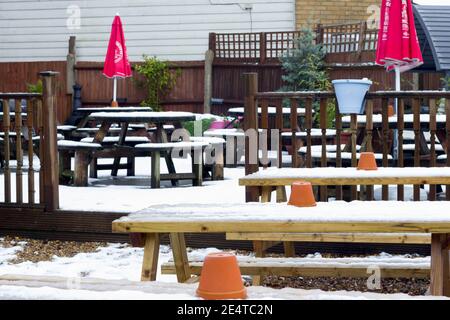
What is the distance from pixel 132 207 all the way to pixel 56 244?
28.1 inches

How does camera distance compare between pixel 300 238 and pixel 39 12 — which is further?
pixel 39 12

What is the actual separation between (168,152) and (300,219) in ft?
22.7

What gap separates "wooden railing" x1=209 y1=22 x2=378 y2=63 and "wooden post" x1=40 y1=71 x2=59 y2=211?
36.9 ft

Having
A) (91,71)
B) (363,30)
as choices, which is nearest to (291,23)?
(363,30)

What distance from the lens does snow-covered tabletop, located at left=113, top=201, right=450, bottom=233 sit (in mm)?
3740

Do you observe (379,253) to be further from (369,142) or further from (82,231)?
(82,231)

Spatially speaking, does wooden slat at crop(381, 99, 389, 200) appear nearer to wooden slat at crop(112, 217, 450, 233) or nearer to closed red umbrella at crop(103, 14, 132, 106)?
wooden slat at crop(112, 217, 450, 233)

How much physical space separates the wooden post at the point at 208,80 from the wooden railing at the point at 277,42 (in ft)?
0.75

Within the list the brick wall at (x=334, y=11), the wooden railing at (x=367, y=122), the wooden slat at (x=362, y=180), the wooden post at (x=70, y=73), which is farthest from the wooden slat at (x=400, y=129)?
the wooden post at (x=70, y=73)

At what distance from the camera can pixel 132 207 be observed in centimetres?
793

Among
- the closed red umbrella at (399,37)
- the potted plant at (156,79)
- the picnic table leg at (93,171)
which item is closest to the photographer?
the closed red umbrella at (399,37)

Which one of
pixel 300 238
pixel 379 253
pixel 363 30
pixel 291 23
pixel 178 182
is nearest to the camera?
pixel 300 238

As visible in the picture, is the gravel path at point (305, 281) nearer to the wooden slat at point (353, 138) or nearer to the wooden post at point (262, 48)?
the wooden slat at point (353, 138)

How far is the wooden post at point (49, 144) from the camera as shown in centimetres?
776
